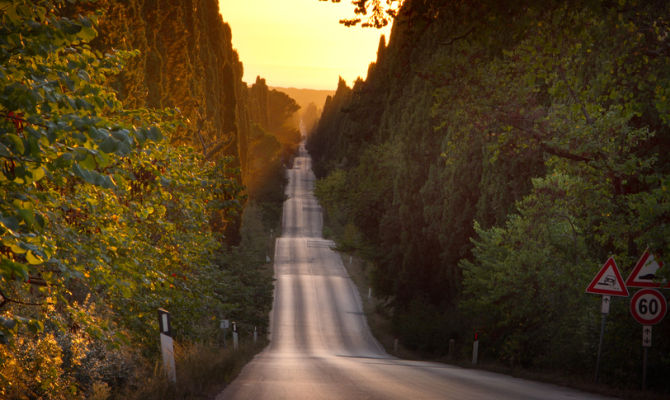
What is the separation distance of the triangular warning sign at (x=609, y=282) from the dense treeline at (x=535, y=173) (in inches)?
10.5

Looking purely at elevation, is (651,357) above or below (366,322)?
above

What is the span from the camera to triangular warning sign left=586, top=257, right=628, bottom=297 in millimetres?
13828

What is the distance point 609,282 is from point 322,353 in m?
26.1

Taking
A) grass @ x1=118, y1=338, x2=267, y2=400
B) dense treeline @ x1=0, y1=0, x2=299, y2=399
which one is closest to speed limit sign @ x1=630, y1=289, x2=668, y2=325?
grass @ x1=118, y1=338, x2=267, y2=400

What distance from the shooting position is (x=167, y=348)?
10.3 meters

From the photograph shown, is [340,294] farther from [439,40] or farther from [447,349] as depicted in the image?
[439,40]

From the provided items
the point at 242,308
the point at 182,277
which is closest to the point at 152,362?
the point at 182,277

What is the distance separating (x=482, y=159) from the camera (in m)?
31.7

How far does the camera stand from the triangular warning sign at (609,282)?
544 inches

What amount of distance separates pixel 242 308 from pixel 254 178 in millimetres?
58609

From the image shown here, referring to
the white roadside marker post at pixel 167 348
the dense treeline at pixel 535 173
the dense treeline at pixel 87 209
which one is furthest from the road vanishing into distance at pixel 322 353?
the dense treeline at pixel 535 173

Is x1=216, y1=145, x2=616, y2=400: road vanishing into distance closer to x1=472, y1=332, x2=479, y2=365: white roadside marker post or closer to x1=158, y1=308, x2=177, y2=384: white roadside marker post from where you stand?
x1=158, y1=308, x2=177, y2=384: white roadside marker post

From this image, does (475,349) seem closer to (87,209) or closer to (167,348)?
(167,348)

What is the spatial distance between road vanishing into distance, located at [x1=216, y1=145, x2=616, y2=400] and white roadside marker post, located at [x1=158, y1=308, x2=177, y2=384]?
2.93 feet
